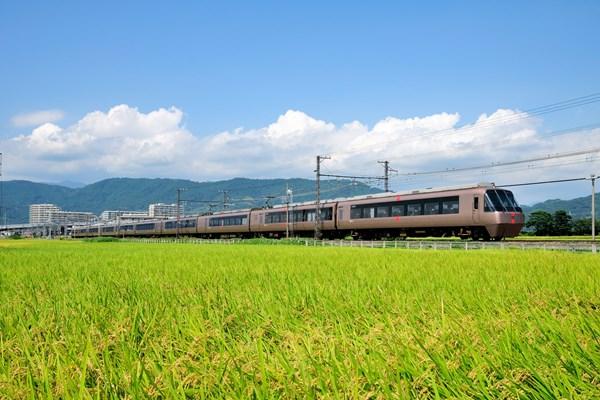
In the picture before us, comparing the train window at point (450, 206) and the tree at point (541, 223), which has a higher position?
the train window at point (450, 206)

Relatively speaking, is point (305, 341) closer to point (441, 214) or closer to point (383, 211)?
point (441, 214)

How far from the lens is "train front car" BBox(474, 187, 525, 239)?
25.2 metres

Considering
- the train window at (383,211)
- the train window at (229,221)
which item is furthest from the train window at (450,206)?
the train window at (229,221)

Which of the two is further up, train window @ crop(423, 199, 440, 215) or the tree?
train window @ crop(423, 199, 440, 215)

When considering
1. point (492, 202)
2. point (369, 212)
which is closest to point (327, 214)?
point (369, 212)

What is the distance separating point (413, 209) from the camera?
2930cm

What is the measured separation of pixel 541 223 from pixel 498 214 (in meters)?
30.2

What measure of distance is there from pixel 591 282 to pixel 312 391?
214 inches

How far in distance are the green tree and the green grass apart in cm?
4762

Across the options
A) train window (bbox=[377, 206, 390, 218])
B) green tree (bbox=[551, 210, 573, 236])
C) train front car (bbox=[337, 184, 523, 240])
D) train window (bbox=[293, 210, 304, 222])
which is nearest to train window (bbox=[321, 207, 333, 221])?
train front car (bbox=[337, 184, 523, 240])

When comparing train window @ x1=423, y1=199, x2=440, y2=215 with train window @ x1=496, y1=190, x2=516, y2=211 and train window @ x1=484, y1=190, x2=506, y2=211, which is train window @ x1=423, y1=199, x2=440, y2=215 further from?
train window @ x1=496, y1=190, x2=516, y2=211

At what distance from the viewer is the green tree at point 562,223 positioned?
161 ft

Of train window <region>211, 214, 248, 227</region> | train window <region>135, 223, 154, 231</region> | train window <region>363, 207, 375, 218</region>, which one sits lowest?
train window <region>135, 223, 154, 231</region>

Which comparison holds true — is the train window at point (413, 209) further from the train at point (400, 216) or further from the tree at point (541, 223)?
the tree at point (541, 223)
